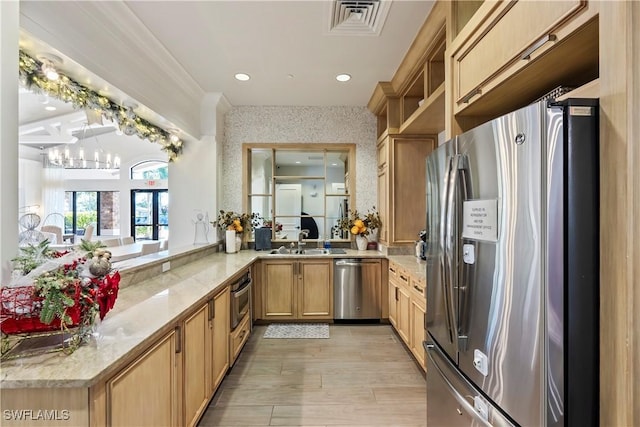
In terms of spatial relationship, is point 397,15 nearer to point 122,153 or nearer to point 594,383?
point 594,383

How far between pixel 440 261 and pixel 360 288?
2.35m

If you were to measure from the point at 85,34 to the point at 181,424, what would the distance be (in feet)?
8.13

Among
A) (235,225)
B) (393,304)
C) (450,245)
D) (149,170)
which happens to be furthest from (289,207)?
(149,170)

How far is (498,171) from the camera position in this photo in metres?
1.11

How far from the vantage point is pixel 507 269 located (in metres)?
1.06

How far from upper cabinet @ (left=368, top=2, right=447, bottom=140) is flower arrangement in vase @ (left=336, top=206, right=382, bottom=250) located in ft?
3.70

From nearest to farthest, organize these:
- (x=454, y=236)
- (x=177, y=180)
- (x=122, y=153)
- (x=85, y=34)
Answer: (x=454, y=236)
(x=85, y=34)
(x=177, y=180)
(x=122, y=153)

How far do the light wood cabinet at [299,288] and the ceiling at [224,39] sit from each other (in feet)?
7.02

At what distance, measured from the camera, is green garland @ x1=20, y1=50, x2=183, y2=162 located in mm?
1833

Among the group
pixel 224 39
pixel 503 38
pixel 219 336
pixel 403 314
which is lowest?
pixel 403 314

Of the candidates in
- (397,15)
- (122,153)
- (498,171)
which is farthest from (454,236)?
(122,153)

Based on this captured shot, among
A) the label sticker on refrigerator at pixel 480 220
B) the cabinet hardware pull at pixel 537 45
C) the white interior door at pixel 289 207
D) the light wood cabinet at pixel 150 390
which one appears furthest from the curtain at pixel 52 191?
the cabinet hardware pull at pixel 537 45

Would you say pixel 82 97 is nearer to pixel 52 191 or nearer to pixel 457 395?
pixel 457 395

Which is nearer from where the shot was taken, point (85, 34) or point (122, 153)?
point (85, 34)
